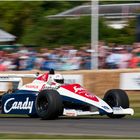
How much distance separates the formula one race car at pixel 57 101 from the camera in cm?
1212

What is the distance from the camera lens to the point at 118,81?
1850 centimetres

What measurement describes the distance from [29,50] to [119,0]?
27.5m

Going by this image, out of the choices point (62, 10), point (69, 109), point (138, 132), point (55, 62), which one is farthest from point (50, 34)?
point (138, 132)

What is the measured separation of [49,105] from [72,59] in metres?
7.17

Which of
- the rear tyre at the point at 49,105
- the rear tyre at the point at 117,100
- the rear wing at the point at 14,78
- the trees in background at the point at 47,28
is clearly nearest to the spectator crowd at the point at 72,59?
the rear wing at the point at 14,78

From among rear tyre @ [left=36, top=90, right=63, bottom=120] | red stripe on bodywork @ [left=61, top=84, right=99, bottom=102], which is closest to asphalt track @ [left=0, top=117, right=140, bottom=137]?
rear tyre @ [left=36, top=90, right=63, bottom=120]

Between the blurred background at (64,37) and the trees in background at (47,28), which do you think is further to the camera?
the trees in background at (47,28)

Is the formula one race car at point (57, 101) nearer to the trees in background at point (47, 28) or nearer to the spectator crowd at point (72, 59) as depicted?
the spectator crowd at point (72, 59)

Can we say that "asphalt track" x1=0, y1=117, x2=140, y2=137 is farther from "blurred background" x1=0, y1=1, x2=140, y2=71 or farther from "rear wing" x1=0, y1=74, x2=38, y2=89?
"blurred background" x1=0, y1=1, x2=140, y2=71

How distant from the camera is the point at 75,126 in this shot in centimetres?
1117

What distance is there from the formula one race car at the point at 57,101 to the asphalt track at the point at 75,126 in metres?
0.19

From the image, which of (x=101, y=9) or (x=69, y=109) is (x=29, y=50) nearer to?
(x=69, y=109)

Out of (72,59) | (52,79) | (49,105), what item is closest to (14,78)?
(52,79)

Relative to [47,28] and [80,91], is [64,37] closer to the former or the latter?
[47,28]
